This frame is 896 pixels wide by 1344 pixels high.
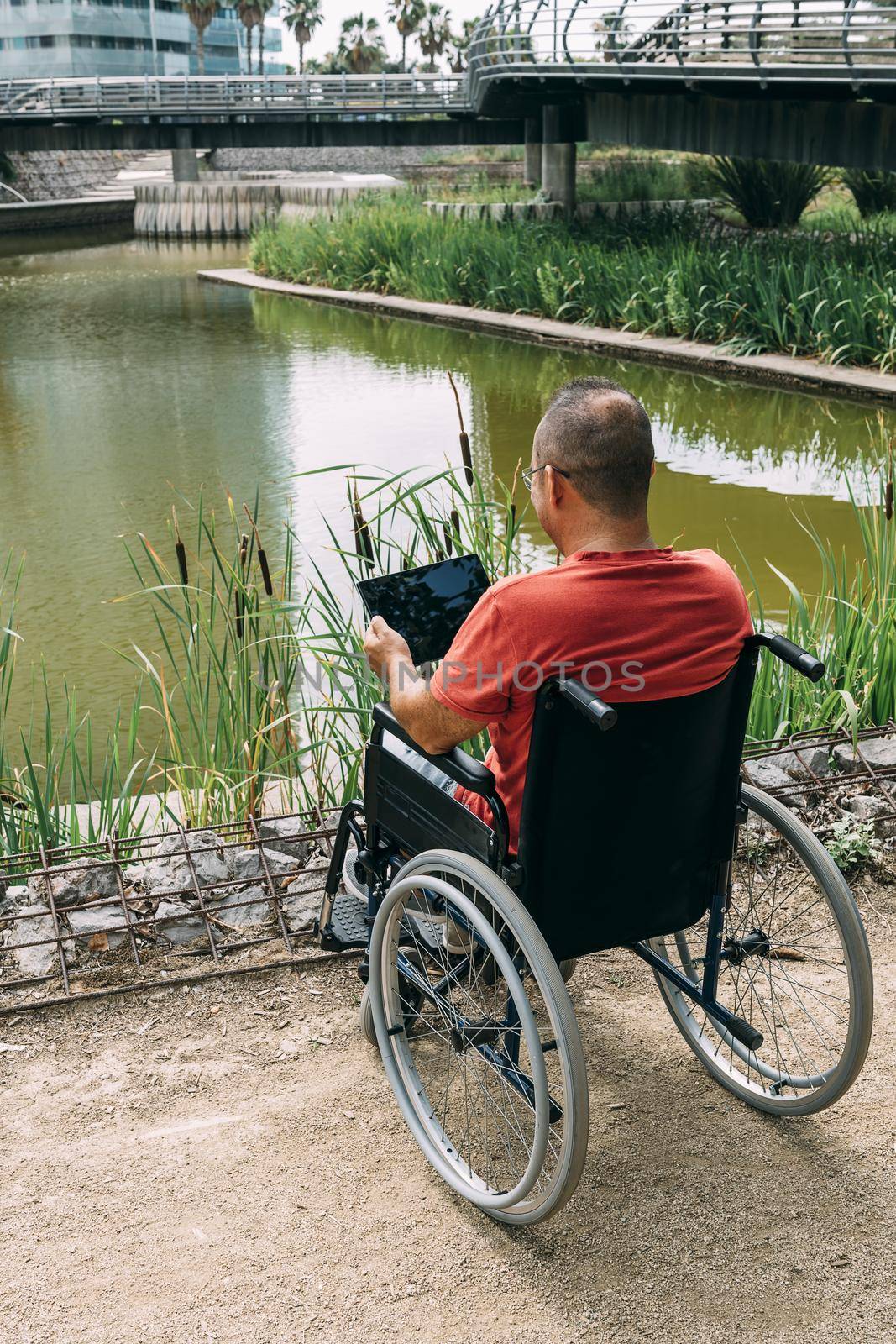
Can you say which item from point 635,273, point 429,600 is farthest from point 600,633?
point 635,273

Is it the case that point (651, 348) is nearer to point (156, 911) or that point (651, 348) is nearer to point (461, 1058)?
point (156, 911)

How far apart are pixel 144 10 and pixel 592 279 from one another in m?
69.4

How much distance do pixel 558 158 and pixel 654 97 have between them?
5.51 m

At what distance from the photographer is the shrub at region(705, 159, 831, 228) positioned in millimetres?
19344

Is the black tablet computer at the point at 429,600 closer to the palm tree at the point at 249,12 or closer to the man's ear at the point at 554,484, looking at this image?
the man's ear at the point at 554,484

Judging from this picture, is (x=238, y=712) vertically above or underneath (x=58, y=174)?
underneath

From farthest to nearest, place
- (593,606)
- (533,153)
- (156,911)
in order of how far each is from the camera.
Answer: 1. (533,153)
2. (156,911)
3. (593,606)

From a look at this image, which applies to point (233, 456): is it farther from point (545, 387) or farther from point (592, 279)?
point (592, 279)

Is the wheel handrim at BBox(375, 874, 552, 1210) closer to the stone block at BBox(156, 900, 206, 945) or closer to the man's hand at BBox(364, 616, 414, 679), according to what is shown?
the man's hand at BBox(364, 616, 414, 679)

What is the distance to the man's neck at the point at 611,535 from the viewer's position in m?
1.83

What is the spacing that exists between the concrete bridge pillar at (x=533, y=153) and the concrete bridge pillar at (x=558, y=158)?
10.7ft

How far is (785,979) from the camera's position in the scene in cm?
242

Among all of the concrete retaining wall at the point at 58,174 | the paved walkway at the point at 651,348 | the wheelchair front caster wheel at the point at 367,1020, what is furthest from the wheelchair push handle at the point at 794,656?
the concrete retaining wall at the point at 58,174

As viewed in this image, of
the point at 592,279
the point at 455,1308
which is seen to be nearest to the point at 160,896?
A: the point at 455,1308
